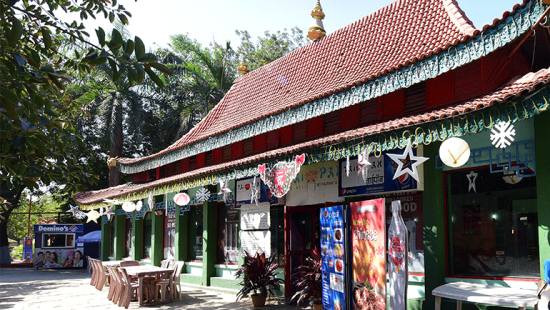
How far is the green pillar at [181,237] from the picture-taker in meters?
15.7

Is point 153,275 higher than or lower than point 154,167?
lower

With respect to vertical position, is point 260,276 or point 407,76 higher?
point 407,76

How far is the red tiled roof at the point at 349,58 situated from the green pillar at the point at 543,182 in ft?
5.38

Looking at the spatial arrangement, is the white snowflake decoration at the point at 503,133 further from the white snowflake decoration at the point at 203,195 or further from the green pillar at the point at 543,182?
the white snowflake decoration at the point at 203,195

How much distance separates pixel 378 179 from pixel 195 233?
8392mm

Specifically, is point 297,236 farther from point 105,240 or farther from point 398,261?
point 105,240

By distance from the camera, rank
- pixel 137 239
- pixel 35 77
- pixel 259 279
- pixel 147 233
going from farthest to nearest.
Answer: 1. pixel 137 239
2. pixel 147 233
3. pixel 259 279
4. pixel 35 77

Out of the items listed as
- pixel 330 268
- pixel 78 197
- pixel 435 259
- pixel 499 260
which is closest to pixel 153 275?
pixel 330 268

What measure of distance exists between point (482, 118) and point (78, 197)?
20.7 m

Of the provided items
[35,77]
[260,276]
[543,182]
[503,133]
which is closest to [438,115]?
[503,133]

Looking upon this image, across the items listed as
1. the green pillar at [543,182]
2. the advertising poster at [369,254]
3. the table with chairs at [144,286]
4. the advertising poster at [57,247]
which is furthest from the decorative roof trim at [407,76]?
the advertising poster at [57,247]

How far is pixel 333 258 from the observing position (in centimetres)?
838

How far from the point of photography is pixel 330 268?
334 inches

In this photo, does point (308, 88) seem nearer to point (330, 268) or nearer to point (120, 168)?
point (330, 268)
